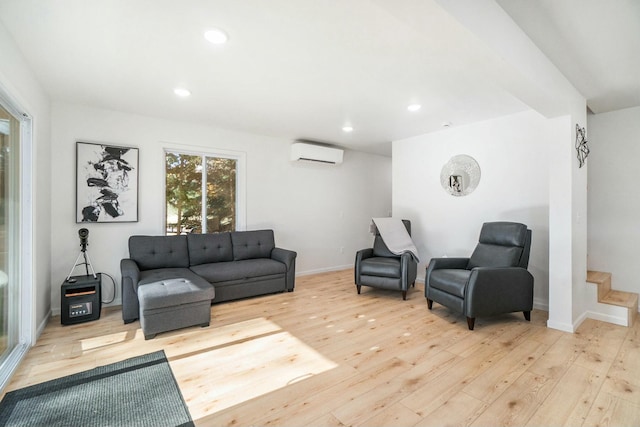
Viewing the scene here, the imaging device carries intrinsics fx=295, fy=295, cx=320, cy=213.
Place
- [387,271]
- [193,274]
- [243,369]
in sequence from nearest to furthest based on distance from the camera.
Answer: [243,369], [193,274], [387,271]

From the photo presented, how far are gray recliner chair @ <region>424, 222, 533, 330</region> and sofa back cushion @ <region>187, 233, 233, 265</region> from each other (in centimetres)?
265

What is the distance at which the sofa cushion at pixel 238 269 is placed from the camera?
3529 mm

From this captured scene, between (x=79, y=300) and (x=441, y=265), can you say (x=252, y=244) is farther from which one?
(x=441, y=265)

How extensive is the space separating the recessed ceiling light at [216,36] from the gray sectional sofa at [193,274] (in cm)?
214

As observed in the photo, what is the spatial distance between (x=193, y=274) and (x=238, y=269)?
1.72 ft

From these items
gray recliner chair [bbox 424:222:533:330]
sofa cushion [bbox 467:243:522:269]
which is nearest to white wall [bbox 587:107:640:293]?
gray recliner chair [bbox 424:222:533:330]

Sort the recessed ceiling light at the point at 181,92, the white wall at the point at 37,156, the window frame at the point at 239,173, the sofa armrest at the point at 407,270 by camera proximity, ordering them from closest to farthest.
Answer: the white wall at the point at 37,156 → the recessed ceiling light at the point at 181,92 → the sofa armrest at the point at 407,270 → the window frame at the point at 239,173

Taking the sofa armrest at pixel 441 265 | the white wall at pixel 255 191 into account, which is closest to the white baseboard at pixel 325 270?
the white wall at pixel 255 191

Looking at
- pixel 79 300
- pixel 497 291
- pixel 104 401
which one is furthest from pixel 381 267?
pixel 79 300

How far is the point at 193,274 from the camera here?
11.1 ft

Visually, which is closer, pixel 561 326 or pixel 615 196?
pixel 561 326

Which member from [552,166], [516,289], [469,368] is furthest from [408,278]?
[552,166]

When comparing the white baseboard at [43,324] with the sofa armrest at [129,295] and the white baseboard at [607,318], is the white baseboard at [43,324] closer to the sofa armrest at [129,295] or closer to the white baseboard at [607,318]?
the sofa armrest at [129,295]

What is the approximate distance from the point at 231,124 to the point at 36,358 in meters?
3.16
